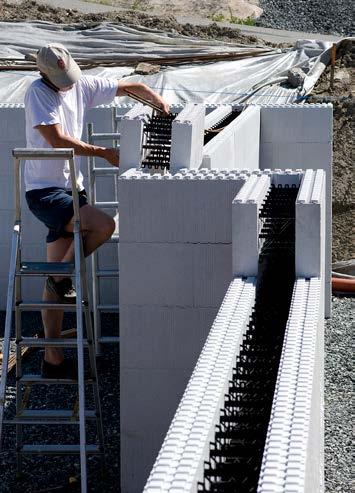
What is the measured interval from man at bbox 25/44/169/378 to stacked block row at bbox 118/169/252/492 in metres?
0.60

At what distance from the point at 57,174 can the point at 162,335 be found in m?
1.48

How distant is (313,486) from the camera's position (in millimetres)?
4066

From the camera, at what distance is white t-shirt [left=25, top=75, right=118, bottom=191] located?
7426mm

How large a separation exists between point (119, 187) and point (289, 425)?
3.09 metres

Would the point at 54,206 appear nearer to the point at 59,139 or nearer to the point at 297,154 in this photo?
the point at 59,139

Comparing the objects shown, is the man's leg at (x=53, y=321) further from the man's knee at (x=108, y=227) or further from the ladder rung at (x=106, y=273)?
the ladder rung at (x=106, y=273)

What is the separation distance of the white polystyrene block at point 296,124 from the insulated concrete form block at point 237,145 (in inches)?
→ 12.9

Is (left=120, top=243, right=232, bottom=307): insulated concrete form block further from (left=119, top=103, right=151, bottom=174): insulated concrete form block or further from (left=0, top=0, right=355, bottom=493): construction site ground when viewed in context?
(left=0, top=0, right=355, bottom=493): construction site ground

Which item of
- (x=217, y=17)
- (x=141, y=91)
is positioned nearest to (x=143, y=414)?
(x=141, y=91)

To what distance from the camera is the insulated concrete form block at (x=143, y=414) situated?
23.0 ft

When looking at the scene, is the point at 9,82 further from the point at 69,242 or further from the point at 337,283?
the point at 69,242

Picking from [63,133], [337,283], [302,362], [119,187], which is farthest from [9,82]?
[302,362]

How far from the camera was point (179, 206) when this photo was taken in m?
6.71

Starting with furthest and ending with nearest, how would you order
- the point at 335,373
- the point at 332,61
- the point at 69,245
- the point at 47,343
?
the point at 332,61, the point at 335,373, the point at 69,245, the point at 47,343
